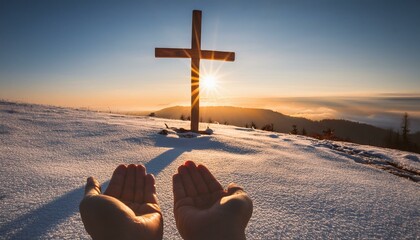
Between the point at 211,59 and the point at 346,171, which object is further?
the point at 211,59

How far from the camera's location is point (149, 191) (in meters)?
1.80

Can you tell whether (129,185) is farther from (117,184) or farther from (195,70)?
(195,70)

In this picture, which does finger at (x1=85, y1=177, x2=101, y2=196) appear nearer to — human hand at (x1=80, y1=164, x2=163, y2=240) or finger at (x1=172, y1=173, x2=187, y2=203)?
human hand at (x1=80, y1=164, x2=163, y2=240)

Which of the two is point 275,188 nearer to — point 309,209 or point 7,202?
point 309,209

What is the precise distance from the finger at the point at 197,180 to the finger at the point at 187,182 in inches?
0.9

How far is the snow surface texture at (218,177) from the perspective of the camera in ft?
5.25

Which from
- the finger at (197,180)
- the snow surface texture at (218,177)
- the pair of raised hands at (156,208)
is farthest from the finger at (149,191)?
the finger at (197,180)

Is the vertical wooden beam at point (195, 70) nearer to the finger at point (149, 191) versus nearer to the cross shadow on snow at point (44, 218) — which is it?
the cross shadow on snow at point (44, 218)

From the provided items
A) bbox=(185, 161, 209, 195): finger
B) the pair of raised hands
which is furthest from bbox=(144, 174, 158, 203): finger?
bbox=(185, 161, 209, 195): finger

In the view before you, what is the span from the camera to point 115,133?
3.93m

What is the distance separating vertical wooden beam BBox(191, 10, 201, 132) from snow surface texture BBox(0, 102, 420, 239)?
988 mm

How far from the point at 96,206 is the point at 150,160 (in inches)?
62.1

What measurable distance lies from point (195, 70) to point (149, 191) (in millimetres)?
3703

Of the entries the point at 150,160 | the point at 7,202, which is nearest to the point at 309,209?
the point at 150,160
